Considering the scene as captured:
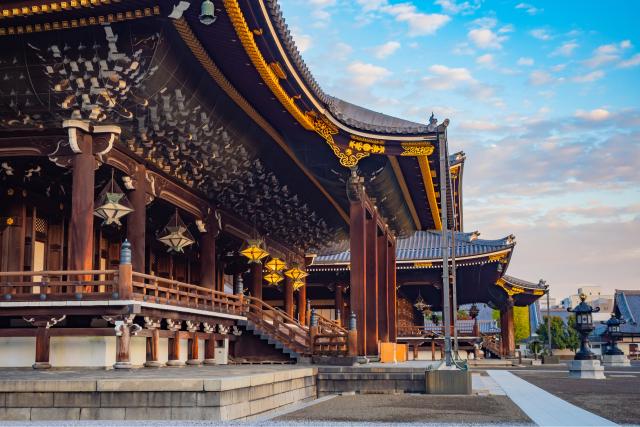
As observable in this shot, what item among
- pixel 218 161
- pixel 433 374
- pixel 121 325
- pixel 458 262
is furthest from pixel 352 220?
pixel 458 262

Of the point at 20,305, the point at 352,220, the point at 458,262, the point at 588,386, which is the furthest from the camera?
the point at 458,262

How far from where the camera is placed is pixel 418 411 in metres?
14.5

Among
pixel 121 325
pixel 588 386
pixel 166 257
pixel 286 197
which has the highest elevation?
pixel 286 197

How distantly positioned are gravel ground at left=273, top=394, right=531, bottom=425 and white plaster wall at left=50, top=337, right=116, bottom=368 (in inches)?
199

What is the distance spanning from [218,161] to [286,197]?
22.3 ft

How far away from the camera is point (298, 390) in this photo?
61.8 ft

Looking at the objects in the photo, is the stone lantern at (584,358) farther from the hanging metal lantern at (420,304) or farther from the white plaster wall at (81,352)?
the hanging metal lantern at (420,304)

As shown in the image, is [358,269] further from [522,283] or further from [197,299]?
[522,283]

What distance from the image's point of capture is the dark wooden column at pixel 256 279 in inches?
1364

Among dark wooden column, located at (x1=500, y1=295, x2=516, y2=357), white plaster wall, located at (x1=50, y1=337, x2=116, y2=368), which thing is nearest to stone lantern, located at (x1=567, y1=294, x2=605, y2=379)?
white plaster wall, located at (x1=50, y1=337, x2=116, y2=368)

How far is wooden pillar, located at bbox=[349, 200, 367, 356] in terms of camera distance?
25.2 m

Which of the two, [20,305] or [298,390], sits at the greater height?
[20,305]

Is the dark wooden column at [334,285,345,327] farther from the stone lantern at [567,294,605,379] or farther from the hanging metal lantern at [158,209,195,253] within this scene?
the hanging metal lantern at [158,209,195,253]

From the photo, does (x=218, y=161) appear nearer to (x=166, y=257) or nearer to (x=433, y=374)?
(x=166, y=257)
